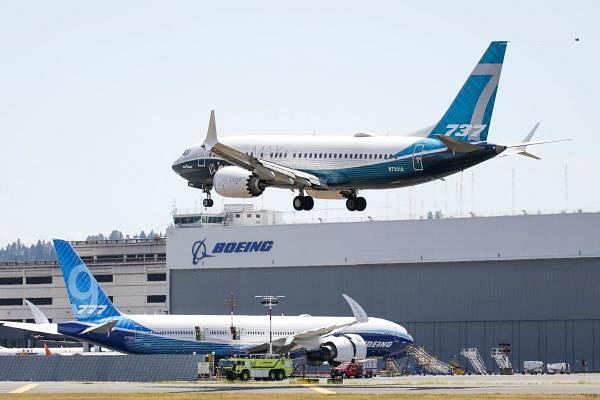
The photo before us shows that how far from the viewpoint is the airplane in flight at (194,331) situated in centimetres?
11875

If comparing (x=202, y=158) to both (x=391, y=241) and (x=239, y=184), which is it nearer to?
(x=239, y=184)

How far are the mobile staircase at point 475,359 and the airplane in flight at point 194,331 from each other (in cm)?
2556

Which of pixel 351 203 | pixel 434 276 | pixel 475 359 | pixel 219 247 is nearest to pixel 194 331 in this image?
pixel 351 203

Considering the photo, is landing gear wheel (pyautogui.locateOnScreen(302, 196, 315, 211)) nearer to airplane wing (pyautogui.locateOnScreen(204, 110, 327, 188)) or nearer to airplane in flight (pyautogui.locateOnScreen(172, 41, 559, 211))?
airplane in flight (pyautogui.locateOnScreen(172, 41, 559, 211))

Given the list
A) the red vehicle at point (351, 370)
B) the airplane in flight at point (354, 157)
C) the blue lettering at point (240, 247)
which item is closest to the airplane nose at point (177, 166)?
the airplane in flight at point (354, 157)

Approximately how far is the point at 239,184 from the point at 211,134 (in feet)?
23.3

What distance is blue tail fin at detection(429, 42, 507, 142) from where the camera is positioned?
9994 centimetres

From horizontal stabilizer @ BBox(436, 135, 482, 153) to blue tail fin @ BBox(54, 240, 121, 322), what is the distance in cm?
3881

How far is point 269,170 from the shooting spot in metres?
Answer: 96.8

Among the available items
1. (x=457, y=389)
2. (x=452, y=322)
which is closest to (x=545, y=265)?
(x=452, y=322)

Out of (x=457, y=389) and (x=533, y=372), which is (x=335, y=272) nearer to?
(x=533, y=372)

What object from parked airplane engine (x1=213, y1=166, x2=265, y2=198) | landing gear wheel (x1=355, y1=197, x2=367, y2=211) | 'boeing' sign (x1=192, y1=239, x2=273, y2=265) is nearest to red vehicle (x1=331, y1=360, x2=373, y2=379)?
landing gear wheel (x1=355, y1=197, x2=367, y2=211)

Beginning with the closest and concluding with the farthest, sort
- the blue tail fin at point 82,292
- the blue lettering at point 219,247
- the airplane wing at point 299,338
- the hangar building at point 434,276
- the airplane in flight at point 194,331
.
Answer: the airplane in flight at point 194,331 → the blue tail fin at point 82,292 → the airplane wing at point 299,338 → the hangar building at point 434,276 → the blue lettering at point 219,247

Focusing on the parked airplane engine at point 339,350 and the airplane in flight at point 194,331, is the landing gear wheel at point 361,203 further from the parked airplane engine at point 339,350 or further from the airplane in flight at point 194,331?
the parked airplane engine at point 339,350
